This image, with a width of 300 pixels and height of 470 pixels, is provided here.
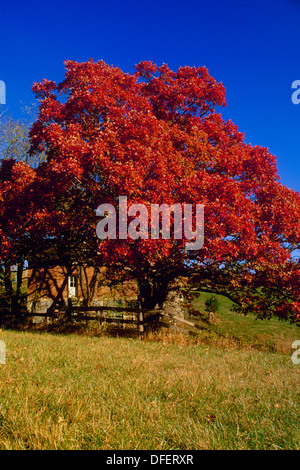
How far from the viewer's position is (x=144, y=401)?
4613 millimetres

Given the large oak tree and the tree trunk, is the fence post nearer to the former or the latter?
the large oak tree

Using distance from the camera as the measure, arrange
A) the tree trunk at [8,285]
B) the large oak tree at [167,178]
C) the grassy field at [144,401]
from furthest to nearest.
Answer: the tree trunk at [8,285], the large oak tree at [167,178], the grassy field at [144,401]

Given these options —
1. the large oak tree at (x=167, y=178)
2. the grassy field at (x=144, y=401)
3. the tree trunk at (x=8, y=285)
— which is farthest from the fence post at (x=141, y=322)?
the tree trunk at (x=8, y=285)

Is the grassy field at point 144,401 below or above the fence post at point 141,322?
above

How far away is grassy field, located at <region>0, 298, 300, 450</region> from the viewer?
3.48 meters

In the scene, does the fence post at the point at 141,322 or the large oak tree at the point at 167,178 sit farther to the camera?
the fence post at the point at 141,322

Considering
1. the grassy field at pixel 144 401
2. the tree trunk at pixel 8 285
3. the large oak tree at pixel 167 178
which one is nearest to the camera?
the grassy field at pixel 144 401

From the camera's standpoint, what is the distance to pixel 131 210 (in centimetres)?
952

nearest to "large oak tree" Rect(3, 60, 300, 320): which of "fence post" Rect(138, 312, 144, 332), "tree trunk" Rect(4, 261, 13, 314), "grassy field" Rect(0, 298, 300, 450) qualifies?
"fence post" Rect(138, 312, 144, 332)

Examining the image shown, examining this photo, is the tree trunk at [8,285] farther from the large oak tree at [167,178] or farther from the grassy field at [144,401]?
the grassy field at [144,401]

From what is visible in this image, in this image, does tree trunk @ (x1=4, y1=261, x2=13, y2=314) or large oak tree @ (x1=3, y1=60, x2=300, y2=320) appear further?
tree trunk @ (x1=4, y1=261, x2=13, y2=314)

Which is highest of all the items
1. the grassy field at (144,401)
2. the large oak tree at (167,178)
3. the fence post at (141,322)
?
the large oak tree at (167,178)

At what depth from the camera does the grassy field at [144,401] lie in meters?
3.48

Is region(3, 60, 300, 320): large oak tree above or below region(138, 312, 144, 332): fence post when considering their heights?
above
